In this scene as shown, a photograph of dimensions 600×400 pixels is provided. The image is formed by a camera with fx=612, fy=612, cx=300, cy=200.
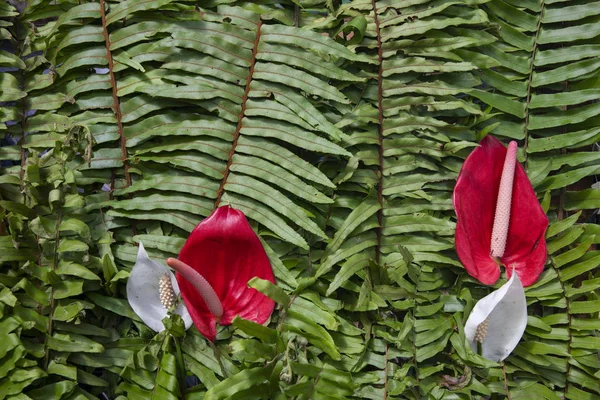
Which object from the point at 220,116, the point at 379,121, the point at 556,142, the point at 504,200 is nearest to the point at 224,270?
the point at 220,116

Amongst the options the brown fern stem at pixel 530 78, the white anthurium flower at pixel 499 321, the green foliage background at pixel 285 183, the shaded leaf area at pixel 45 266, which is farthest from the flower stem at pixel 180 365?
the brown fern stem at pixel 530 78

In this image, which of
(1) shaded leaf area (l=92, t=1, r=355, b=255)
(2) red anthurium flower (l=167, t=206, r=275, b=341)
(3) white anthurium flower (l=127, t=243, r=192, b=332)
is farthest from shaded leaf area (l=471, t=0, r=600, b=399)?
(3) white anthurium flower (l=127, t=243, r=192, b=332)

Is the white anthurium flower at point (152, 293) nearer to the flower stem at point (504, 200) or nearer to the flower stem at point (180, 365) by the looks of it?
the flower stem at point (180, 365)

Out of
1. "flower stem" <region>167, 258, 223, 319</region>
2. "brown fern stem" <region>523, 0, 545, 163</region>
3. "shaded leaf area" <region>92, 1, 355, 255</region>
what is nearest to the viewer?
"flower stem" <region>167, 258, 223, 319</region>

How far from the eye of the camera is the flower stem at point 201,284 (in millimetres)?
819

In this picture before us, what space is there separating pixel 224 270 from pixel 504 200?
446mm

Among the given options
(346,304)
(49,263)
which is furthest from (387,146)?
(49,263)

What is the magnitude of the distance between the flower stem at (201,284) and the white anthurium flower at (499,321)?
1.23 ft

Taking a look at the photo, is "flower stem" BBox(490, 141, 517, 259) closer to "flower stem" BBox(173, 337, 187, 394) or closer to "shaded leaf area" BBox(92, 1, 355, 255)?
"shaded leaf area" BBox(92, 1, 355, 255)

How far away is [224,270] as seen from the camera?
0.93 metres

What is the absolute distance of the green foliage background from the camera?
0.89 meters

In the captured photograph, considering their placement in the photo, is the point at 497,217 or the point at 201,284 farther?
the point at 497,217

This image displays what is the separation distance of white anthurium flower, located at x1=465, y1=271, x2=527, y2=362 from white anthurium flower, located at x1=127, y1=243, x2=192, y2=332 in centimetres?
43

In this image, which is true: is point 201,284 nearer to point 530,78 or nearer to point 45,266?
point 45,266
